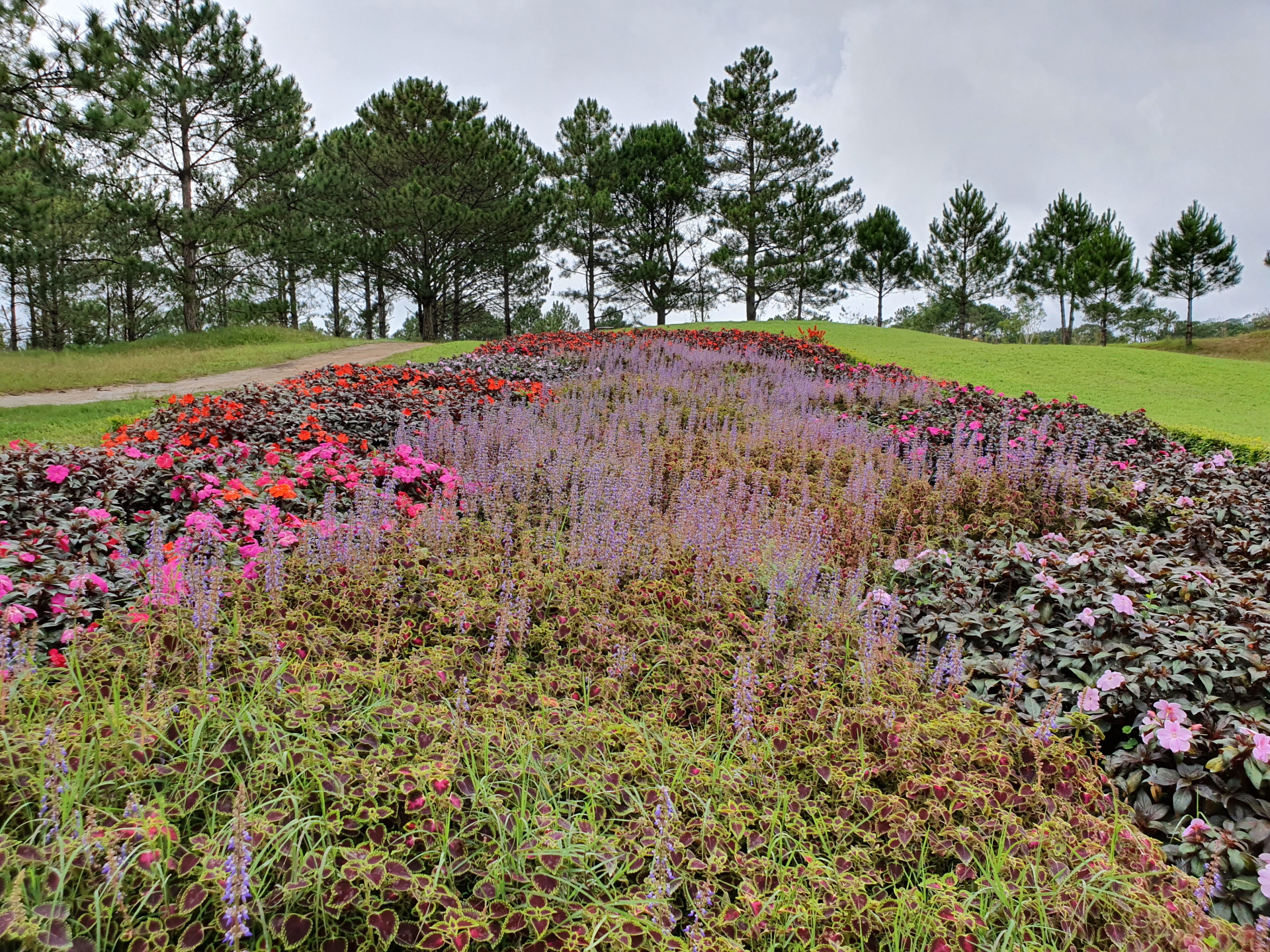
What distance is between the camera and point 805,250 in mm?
Result: 27062

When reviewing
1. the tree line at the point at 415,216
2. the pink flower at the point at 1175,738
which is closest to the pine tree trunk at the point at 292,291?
the tree line at the point at 415,216

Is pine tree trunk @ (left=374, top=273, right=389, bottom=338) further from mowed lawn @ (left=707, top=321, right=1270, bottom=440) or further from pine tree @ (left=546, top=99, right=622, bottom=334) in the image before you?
mowed lawn @ (left=707, top=321, right=1270, bottom=440)

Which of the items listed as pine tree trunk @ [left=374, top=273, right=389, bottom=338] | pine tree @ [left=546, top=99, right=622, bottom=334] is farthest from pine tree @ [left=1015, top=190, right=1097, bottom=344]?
pine tree trunk @ [left=374, top=273, right=389, bottom=338]

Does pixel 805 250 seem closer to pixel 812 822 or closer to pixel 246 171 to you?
pixel 246 171

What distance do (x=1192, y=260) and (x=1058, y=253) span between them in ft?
17.3

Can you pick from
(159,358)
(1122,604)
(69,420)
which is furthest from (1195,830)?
(159,358)

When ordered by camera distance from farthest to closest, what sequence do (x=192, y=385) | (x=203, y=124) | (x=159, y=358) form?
(x=203, y=124), (x=159, y=358), (x=192, y=385)

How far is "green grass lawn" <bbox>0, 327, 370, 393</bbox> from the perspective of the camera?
10.3 metres

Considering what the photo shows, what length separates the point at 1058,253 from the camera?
32.0 m

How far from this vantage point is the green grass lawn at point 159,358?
10.3 metres

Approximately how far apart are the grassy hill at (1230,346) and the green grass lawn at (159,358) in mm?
32479

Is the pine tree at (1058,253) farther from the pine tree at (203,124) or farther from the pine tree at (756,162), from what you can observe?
the pine tree at (203,124)

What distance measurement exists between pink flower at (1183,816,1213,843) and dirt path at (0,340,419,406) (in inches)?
389

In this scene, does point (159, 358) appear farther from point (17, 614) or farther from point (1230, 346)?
point (1230, 346)
